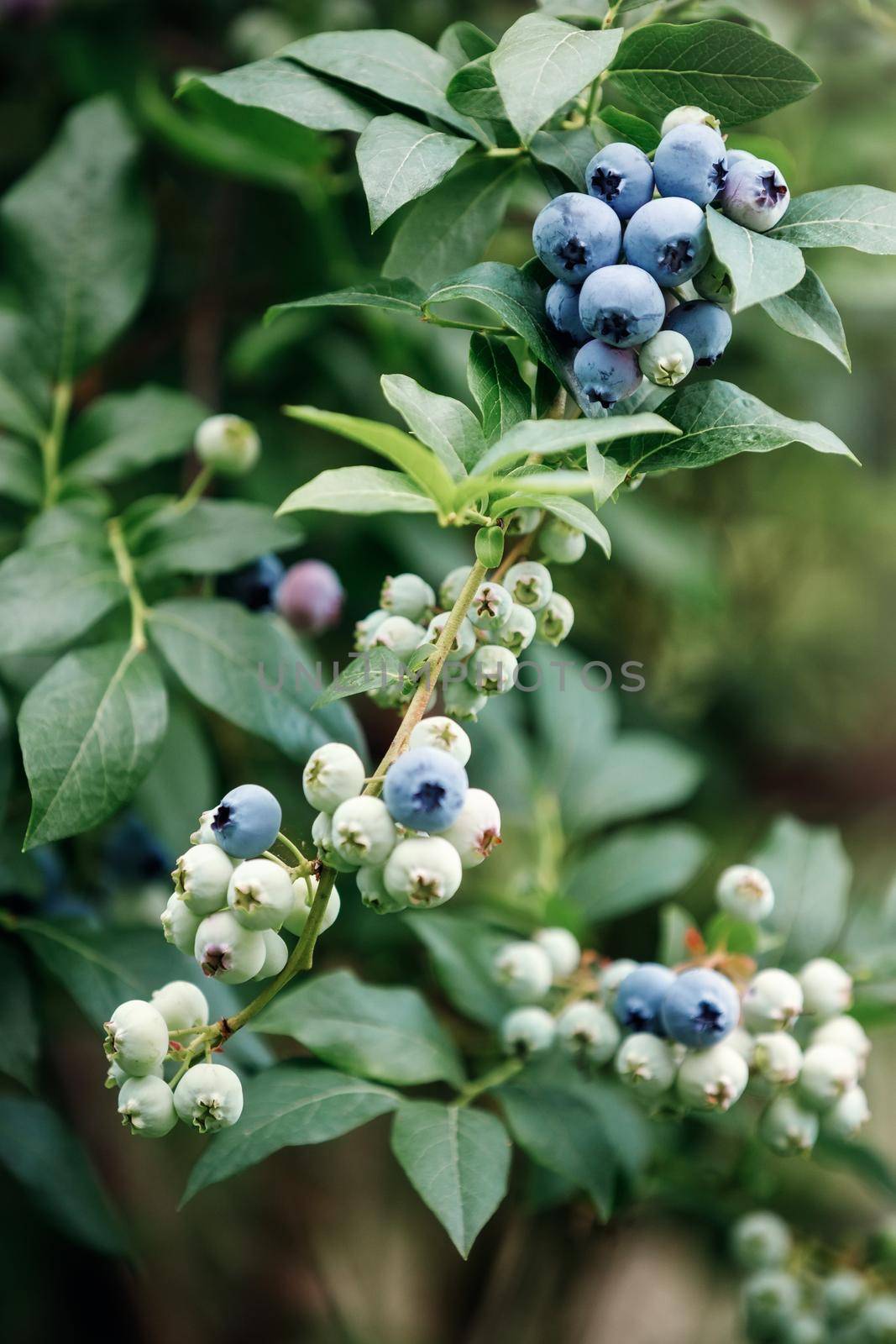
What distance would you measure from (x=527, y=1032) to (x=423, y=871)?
38cm

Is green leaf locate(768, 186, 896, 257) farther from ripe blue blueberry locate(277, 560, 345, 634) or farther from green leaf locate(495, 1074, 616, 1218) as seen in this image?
green leaf locate(495, 1074, 616, 1218)

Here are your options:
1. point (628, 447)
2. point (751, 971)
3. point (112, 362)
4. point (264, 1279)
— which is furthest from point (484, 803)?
point (264, 1279)

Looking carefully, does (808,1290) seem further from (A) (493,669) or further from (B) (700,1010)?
(A) (493,669)

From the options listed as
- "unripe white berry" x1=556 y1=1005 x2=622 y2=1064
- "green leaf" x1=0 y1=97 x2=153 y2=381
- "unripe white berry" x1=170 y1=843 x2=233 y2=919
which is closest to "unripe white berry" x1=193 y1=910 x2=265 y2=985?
"unripe white berry" x1=170 y1=843 x2=233 y2=919

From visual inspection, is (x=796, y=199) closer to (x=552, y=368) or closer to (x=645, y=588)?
(x=552, y=368)

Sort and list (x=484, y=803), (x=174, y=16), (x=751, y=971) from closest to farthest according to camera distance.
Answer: (x=484, y=803) → (x=751, y=971) → (x=174, y=16)

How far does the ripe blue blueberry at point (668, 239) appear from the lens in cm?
54

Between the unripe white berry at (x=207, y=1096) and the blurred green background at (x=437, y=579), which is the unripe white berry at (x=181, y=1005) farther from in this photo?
the blurred green background at (x=437, y=579)

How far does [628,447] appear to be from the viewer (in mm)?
602

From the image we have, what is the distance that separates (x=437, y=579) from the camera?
1.24 m

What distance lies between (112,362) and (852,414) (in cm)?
99

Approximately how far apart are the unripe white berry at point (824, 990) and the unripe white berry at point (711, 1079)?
13 centimetres

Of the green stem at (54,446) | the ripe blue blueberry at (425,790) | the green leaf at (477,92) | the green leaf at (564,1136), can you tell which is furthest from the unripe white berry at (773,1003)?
the green stem at (54,446)

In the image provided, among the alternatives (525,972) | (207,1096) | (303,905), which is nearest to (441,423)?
(303,905)
